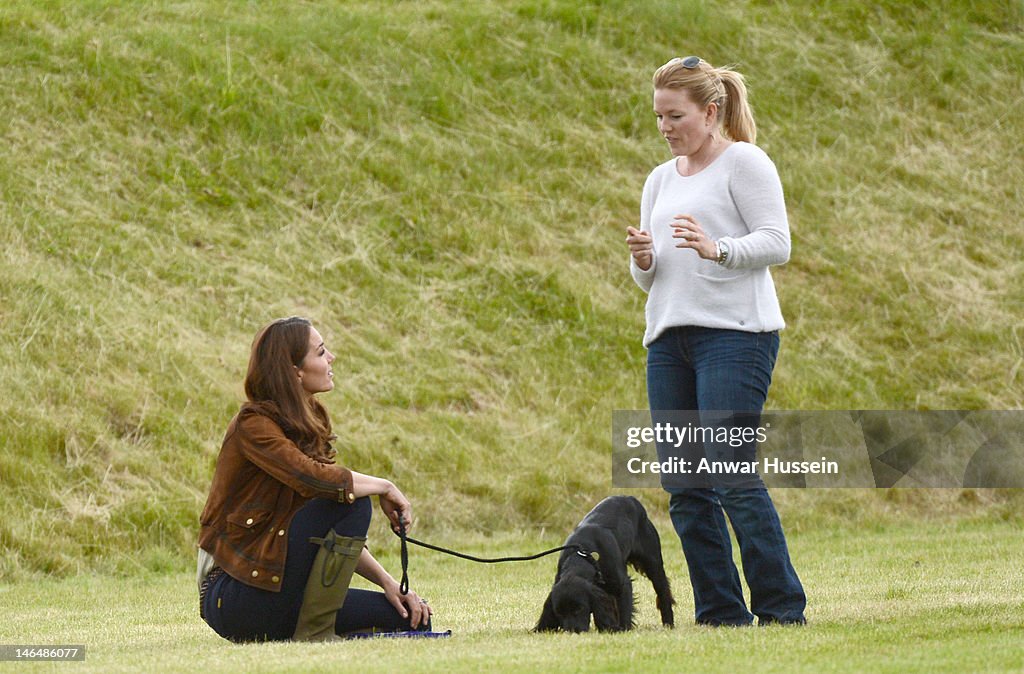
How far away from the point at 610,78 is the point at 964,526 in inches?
287

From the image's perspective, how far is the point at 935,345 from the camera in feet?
42.6

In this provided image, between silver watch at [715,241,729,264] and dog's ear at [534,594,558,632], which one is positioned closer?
silver watch at [715,241,729,264]

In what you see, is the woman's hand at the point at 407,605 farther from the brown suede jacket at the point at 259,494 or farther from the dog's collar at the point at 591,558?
the dog's collar at the point at 591,558

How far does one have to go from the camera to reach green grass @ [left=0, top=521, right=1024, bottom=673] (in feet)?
13.7

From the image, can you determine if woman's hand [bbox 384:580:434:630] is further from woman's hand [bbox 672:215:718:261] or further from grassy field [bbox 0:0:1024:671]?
woman's hand [bbox 672:215:718:261]

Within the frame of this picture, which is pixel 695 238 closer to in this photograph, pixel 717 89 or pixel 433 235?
pixel 717 89

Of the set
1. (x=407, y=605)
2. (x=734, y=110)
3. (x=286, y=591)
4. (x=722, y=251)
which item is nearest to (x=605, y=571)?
(x=407, y=605)

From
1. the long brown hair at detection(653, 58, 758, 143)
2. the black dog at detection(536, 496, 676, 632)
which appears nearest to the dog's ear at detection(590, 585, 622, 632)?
the black dog at detection(536, 496, 676, 632)

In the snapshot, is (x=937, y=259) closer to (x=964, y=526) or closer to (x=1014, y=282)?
(x=1014, y=282)

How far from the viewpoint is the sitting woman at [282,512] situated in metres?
4.81

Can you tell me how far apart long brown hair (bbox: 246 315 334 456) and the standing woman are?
4.12 ft

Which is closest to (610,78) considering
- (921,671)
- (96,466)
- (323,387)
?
(96,466)

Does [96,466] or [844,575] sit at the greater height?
[844,575]

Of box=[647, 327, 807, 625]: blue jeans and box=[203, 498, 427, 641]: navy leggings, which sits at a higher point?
box=[647, 327, 807, 625]: blue jeans
